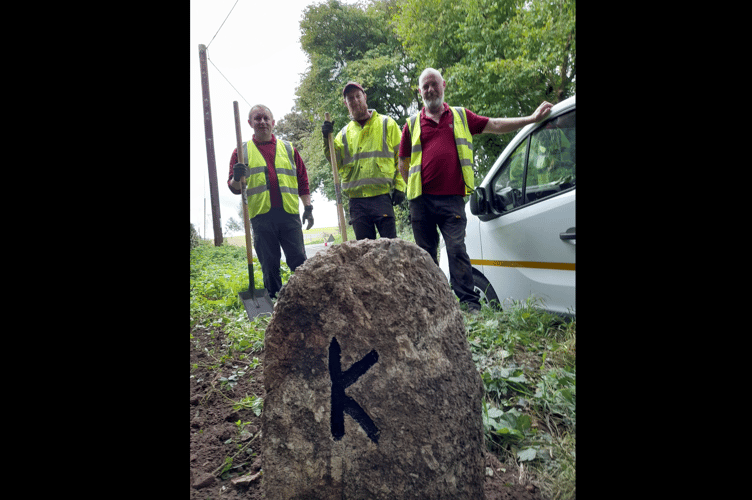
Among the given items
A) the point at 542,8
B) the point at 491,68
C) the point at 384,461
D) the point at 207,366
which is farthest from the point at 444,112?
the point at 207,366

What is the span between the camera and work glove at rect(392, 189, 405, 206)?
94.3 inches

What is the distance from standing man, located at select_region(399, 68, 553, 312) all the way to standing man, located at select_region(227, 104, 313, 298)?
64cm

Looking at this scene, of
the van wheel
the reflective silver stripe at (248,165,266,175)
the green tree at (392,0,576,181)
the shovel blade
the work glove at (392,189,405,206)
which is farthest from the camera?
the work glove at (392,189,405,206)

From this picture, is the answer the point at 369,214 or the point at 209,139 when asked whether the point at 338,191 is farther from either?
the point at 209,139

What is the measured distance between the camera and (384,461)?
1016mm

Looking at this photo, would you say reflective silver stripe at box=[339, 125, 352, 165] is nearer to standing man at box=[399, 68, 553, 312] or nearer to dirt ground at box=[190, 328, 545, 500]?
standing man at box=[399, 68, 553, 312]

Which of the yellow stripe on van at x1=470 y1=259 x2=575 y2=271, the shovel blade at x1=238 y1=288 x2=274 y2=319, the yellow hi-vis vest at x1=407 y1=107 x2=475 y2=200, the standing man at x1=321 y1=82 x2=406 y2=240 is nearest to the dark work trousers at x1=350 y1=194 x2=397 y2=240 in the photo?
the standing man at x1=321 y1=82 x2=406 y2=240

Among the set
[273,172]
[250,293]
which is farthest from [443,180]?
[250,293]

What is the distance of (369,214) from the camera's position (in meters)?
1.94

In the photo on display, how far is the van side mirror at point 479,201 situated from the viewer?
6.41 ft

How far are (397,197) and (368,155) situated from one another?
1.48 feet

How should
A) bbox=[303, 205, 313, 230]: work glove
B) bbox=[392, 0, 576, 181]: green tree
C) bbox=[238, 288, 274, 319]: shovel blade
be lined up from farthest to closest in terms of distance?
bbox=[238, 288, 274, 319]: shovel blade
bbox=[303, 205, 313, 230]: work glove
bbox=[392, 0, 576, 181]: green tree

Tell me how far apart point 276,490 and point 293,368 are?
1.22ft

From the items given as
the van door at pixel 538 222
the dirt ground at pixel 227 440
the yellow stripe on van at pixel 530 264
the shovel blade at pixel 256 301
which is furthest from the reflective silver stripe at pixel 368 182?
the dirt ground at pixel 227 440
